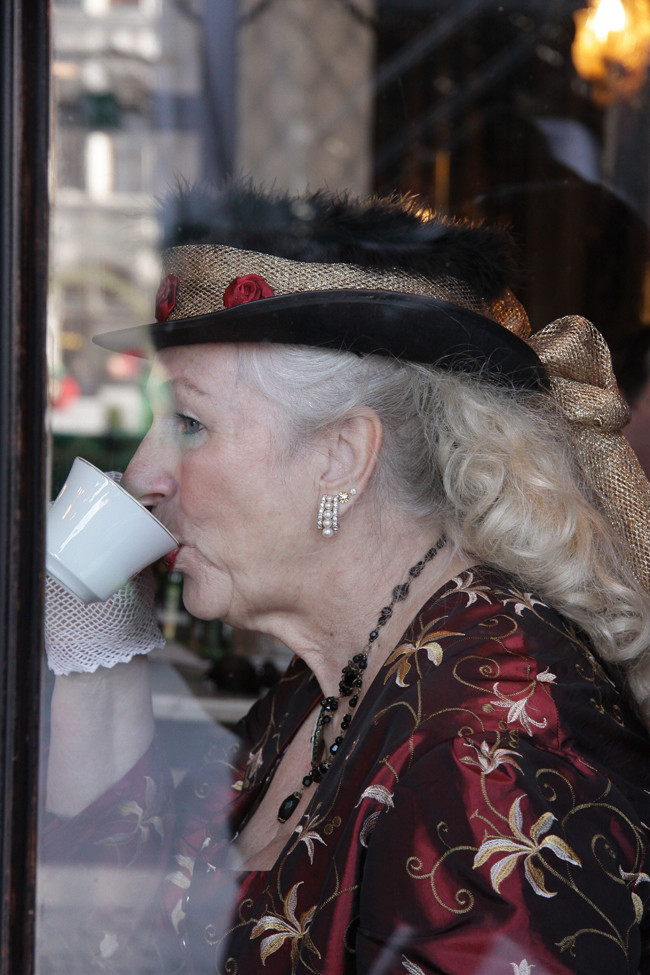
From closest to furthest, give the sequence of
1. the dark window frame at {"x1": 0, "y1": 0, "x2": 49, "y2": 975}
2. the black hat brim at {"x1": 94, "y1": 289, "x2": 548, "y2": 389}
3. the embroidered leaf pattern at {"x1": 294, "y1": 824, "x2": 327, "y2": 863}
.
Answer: the dark window frame at {"x1": 0, "y1": 0, "x2": 49, "y2": 975}
the embroidered leaf pattern at {"x1": 294, "y1": 824, "x2": 327, "y2": 863}
the black hat brim at {"x1": 94, "y1": 289, "x2": 548, "y2": 389}

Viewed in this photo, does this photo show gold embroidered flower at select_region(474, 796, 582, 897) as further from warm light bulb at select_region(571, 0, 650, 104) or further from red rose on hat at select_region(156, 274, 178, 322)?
warm light bulb at select_region(571, 0, 650, 104)

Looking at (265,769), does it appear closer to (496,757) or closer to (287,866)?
(287,866)

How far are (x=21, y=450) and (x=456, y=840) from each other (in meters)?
0.54

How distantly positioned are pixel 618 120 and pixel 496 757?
2114 millimetres

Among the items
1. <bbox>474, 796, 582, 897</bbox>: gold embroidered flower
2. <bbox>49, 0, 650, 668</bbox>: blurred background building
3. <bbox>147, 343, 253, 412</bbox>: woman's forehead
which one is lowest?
<bbox>474, 796, 582, 897</bbox>: gold embroidered flower

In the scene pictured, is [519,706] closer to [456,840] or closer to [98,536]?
[456,840]

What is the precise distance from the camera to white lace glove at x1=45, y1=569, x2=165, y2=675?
3.75 feet

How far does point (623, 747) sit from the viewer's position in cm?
104

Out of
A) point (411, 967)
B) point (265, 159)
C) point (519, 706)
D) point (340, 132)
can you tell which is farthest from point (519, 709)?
point (340, 132)

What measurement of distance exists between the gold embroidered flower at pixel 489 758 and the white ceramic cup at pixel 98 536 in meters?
0.48

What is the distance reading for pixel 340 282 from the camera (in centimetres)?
114

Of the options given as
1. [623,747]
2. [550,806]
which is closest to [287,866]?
[550,806]

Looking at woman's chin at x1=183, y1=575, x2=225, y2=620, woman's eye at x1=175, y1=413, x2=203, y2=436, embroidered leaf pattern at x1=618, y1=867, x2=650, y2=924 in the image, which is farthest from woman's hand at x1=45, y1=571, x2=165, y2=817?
embroidered leaf pattern at x1=618, y1=867, x2=650, y2=924

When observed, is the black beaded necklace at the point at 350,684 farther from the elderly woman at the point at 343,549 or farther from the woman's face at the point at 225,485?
the woman's face at the point at 225,485
